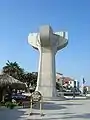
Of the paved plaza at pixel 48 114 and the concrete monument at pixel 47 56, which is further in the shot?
the concrete monument at pixel 47 56

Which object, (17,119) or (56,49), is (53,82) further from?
(17,119)

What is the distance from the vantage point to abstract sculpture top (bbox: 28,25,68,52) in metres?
43.8

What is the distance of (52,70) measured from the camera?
45250 mm

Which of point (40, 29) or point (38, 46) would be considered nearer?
point (40, 29)

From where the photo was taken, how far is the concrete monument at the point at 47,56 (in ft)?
145

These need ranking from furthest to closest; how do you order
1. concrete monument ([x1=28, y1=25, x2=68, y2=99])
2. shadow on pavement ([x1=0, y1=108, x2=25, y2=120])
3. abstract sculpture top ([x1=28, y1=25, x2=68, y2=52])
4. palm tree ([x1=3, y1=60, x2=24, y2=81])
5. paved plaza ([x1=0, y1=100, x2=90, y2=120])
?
palm tree ([x1=3, y1=60, x2=24, y2=81]) → concrete monument ([x1=28, y1=25, x2=68, y2=99]) → abstract sculpture top ([x1=28, y1=25, x2=68, y2=52]) → paved plaza ([x1=0, y1=100, x2=90, y2=120]) → shadow on pavement ([x1=0, y1=108, x2=25, y2=120])

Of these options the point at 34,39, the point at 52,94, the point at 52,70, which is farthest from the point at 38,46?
the point at 52,94

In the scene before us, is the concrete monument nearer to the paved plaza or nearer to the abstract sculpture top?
the abstract sculpture top

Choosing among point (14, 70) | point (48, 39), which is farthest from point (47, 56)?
→ point (14, 70)

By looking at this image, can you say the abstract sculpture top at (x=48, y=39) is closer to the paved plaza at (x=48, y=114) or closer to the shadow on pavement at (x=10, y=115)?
the paved plaza at (x=48, y=114)

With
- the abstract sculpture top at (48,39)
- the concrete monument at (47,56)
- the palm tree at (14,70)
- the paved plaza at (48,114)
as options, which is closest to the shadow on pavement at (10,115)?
the paved plaza at (48,114)

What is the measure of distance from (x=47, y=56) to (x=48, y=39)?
3.08m

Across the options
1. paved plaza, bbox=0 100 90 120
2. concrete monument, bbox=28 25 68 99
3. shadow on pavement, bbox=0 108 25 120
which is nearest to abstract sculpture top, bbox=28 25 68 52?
concrete monument, bbox=28 25 68 99

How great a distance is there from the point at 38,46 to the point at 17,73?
2711cm
